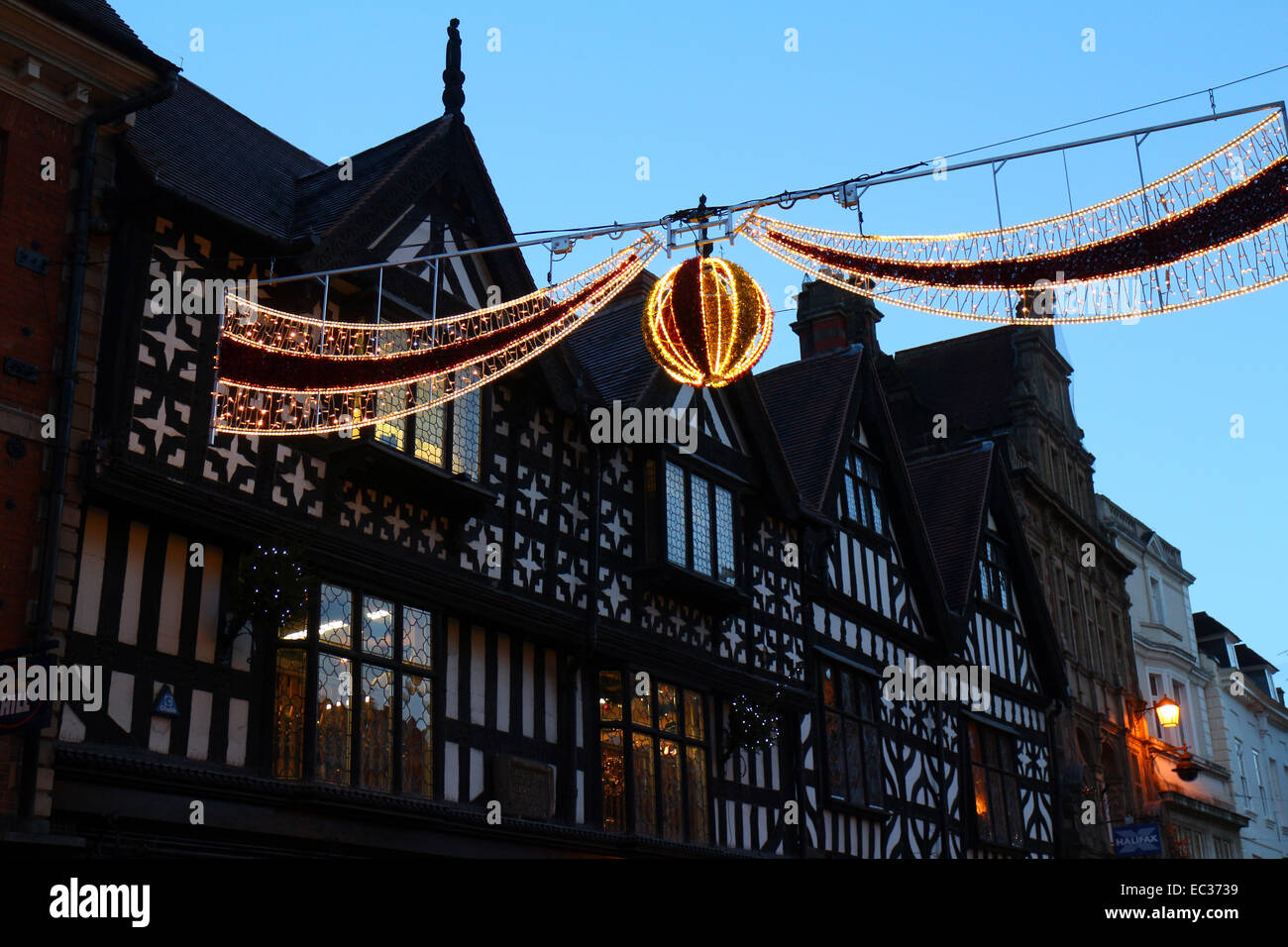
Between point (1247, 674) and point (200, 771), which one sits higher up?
point (1247, 674)

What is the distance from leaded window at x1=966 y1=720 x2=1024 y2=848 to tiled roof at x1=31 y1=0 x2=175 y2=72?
57.4ft

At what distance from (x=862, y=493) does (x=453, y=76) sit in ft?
34.0

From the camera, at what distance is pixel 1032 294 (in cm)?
1067

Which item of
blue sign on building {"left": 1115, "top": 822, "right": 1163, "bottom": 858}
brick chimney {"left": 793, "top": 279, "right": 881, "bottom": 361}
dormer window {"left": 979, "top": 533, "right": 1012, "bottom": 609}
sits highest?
brick chimney {"left": 793, "top": 279, "right": 881, "bottom": 361}

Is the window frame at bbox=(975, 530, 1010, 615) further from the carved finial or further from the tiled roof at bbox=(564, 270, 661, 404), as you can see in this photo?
the carved finial

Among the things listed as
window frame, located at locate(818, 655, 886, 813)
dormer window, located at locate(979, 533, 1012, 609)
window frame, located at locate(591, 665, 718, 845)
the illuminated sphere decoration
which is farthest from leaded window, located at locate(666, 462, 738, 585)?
dormer window, located at locate(979, 533, 1012, 609)

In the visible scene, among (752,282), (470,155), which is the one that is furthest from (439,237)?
(752,282)

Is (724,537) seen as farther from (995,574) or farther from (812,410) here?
(995,574)

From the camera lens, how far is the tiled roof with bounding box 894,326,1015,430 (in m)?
34.9

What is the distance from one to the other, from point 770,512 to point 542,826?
6.79 metres

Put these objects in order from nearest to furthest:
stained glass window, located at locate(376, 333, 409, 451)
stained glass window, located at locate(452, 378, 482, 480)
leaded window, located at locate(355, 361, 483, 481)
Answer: stained glass window, located at locate(376, 333, 409, 451)
leaded window, located at locate(355, 361, 483, 481)
stained glass window, located at locate(452, 378, 482, 480)

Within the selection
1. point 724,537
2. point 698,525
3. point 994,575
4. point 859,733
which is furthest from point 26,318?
point 994,575
